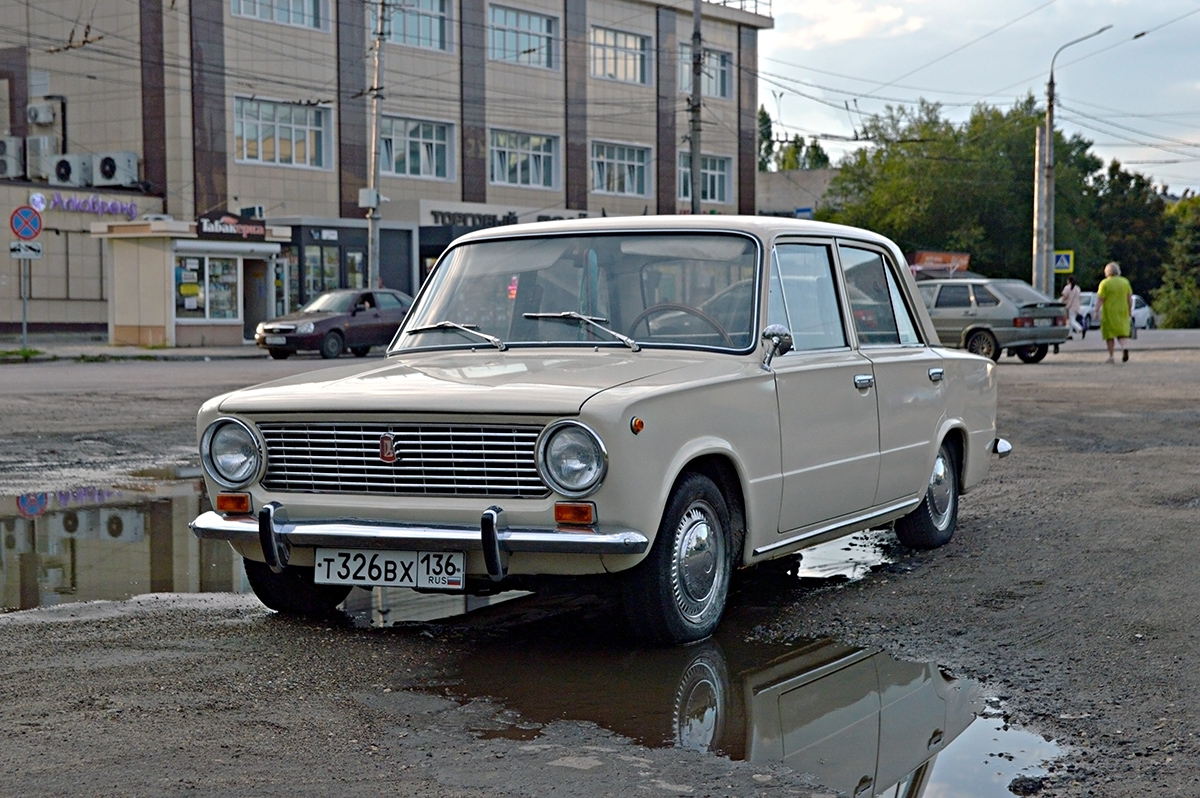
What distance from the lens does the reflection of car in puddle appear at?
13.9 feet

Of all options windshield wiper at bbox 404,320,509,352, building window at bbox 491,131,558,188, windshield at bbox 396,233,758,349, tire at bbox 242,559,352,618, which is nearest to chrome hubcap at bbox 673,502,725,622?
windshield at bbox 396,233,758,349

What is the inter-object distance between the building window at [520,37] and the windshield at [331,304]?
20.3m

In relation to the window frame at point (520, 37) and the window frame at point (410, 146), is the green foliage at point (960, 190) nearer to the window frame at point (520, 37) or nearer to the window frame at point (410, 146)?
the window frame at point (520, 37)

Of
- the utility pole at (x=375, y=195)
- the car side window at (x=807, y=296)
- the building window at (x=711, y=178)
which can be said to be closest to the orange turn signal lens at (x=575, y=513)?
the car side window at (x=807, y=296)

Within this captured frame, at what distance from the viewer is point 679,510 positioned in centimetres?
536

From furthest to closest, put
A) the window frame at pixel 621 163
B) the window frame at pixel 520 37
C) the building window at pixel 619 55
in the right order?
the window frame at pixel 621 163 → the building window at pixel 619 55 → the window frame at pixel 520 37

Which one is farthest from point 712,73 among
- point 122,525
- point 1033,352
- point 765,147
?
point 765,147

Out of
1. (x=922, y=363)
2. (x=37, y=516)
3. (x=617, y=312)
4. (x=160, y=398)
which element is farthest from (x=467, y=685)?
(x=160, y=398)

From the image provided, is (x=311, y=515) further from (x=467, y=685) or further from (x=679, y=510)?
(x=679, y=510)

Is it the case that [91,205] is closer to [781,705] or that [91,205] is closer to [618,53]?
[618,53]

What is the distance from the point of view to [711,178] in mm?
62344

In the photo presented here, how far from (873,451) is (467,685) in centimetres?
266

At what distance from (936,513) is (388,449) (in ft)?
11.7

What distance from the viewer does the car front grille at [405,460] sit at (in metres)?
5.20
